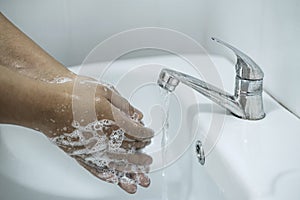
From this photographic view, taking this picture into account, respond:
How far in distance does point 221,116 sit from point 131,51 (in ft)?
1.05

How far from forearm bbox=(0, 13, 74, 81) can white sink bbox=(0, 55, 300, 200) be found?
15 cm

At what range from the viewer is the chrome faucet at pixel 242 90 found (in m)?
0.63

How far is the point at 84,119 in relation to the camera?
560 mm

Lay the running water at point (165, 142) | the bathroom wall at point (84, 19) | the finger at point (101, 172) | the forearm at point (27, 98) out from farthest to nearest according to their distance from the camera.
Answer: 1. the bathroom wall at point (84, 19)
2. the running water at point (165, 142)
3. the finger at point (101, 172)
4. the forearm at point (27, 98)

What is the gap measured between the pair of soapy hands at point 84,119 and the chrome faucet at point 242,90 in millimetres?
98

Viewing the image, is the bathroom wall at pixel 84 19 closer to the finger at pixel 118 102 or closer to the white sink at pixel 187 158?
the white sink at pixel 187 158

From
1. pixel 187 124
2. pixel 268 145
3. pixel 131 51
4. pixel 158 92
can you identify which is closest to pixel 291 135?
pixel 268 145

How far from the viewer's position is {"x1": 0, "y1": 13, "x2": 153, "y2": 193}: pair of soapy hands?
54 centimetres

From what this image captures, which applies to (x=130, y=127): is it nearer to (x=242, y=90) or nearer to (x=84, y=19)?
(x=242, y=90)

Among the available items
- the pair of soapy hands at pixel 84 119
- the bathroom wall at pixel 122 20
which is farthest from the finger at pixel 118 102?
the bathroom wall at pixel 122 20

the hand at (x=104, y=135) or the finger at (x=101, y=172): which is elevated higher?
the hand at (x=104, y=135)

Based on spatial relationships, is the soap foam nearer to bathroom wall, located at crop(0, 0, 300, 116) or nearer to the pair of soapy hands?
the pair of soapy hands

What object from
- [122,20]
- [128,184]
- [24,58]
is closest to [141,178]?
[128,184]

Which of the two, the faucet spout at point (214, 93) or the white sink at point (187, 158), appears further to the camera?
the faucet spout at point (214, 93)
